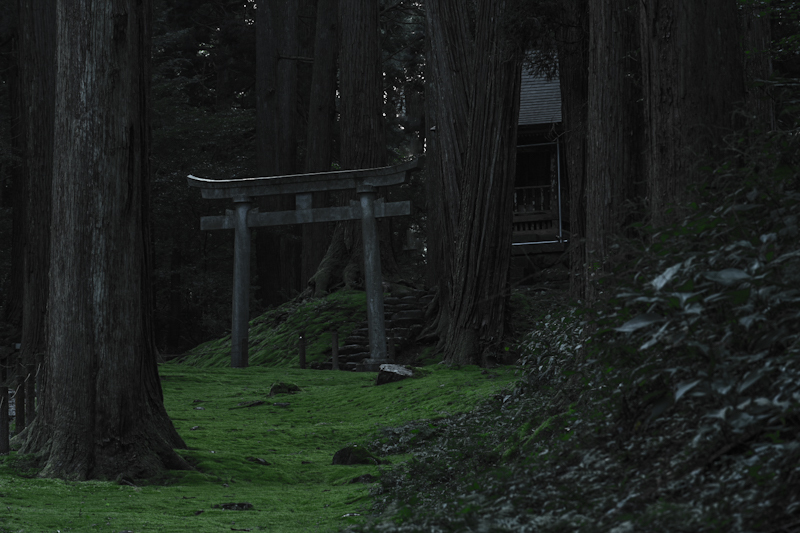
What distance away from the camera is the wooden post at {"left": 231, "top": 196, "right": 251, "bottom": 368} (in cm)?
1611

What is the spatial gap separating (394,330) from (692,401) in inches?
521

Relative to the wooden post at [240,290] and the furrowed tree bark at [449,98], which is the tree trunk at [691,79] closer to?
the furrowed tree bark at [449,98]

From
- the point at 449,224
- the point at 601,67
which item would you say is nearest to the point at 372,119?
the point at 449,224

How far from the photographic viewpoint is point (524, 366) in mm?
7246

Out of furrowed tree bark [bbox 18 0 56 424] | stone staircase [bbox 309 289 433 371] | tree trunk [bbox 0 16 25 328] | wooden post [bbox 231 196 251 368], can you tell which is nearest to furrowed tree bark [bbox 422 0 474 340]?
stone staircase [bbox 309 289 433 371]

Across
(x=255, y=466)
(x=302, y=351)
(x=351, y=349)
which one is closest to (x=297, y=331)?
(x=351, y=349)

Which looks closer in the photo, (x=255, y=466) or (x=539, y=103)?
(x=255, y=466)

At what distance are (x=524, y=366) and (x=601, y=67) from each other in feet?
10.7

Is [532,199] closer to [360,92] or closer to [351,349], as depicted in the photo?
[360,92]

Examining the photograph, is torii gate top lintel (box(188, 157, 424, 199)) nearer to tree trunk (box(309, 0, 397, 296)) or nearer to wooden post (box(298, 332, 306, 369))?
wooden post (box(298, 332, 306, 369))

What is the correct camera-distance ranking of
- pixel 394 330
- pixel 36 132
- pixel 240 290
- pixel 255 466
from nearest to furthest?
pixel 255 466 → pixel 36 132 → pixel 240 290 → pixel 394 330

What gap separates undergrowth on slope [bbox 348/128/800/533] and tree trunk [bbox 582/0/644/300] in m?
3.53

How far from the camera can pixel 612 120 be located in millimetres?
8352

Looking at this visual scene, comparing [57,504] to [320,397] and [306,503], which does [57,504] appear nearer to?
[306,503]
